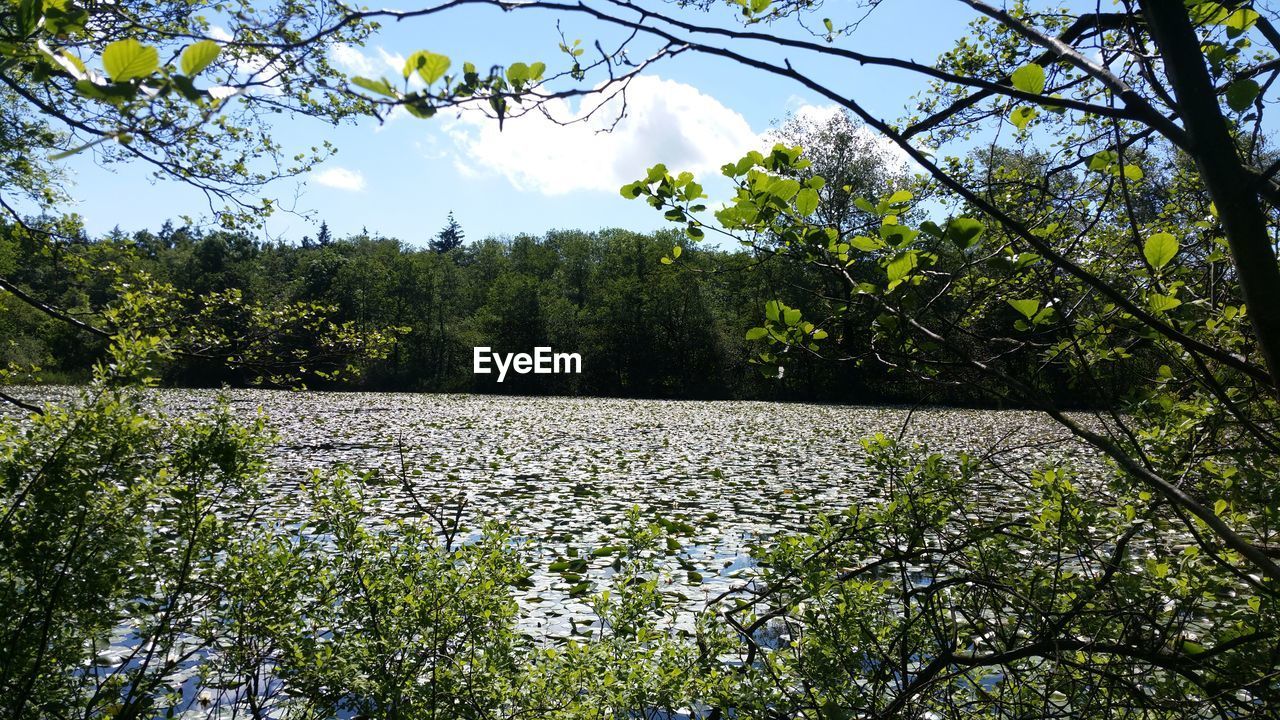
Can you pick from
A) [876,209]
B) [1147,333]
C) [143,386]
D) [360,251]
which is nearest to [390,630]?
[143,386]

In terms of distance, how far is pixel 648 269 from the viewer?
37.7m

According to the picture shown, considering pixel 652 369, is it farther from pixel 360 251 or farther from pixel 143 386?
pixel 143 386

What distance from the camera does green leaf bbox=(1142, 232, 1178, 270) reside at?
1.00 metres

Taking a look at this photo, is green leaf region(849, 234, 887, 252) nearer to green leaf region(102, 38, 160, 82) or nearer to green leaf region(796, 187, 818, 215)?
green leaf region(796, 187, 818, 215)

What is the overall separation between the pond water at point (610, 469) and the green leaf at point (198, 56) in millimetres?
1236

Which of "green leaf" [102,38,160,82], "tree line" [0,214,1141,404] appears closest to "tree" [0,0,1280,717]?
"green leaf" [102,38,160,82]

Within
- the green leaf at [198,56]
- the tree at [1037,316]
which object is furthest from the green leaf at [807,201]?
the green leaf at [198,56]

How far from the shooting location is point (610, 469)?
10.1 meters

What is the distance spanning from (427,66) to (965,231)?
77 centimetres

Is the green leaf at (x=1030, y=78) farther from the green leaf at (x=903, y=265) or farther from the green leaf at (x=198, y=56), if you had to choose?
the green leaf at (x=198, y=56)

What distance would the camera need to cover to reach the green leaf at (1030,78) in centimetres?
93

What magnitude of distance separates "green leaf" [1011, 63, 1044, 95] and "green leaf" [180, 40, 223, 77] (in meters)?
0.95

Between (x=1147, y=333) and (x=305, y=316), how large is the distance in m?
5.11

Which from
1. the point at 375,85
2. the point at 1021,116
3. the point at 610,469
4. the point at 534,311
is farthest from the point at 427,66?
the point at 534,311
